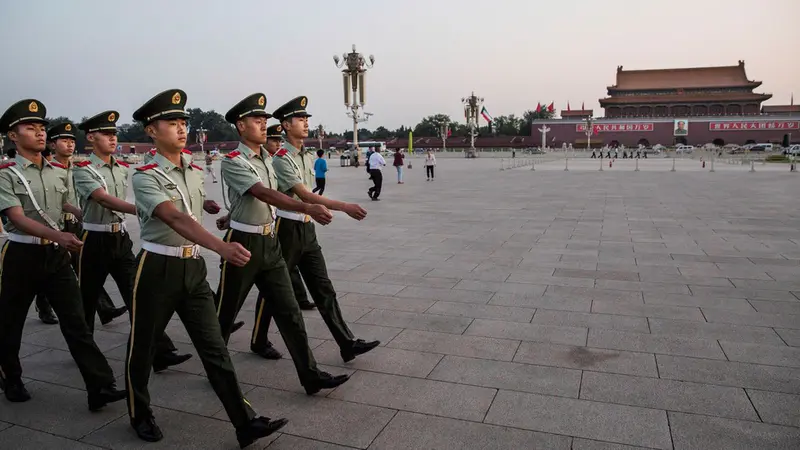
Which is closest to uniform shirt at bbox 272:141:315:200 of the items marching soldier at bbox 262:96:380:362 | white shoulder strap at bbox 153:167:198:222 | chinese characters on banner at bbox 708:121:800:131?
marching soldier at bbox 262:96:380:362

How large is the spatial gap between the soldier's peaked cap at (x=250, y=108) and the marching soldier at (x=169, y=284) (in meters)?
0.44

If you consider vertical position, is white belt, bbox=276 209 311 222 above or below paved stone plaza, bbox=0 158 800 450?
above

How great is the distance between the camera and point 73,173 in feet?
11.6

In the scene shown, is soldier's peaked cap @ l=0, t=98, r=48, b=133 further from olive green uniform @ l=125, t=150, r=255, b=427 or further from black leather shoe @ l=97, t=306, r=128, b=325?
black leather shoe @ l=97, t=306, r=128, b=325

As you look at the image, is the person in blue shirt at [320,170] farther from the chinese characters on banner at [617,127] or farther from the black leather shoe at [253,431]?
the chinese characters on banner at [617,127]

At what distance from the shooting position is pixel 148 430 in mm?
2658

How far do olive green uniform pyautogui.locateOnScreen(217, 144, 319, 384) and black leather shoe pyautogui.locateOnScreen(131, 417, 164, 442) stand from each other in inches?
26.8

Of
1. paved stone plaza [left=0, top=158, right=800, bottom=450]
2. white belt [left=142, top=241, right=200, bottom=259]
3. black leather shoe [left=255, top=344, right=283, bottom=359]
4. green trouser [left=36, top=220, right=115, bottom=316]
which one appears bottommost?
paved stone plaza [left=0, top=158, right=800, bottom=450]

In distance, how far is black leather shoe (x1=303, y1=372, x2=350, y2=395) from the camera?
3.05 metres

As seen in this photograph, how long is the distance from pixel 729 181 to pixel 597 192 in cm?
593

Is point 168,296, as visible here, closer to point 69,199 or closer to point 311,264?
point 311,264

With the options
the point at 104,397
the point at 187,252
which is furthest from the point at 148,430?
the point at 187,252

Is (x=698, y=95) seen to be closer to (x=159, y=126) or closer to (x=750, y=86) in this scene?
(x=750, y=86)

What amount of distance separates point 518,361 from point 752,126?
199 feet
